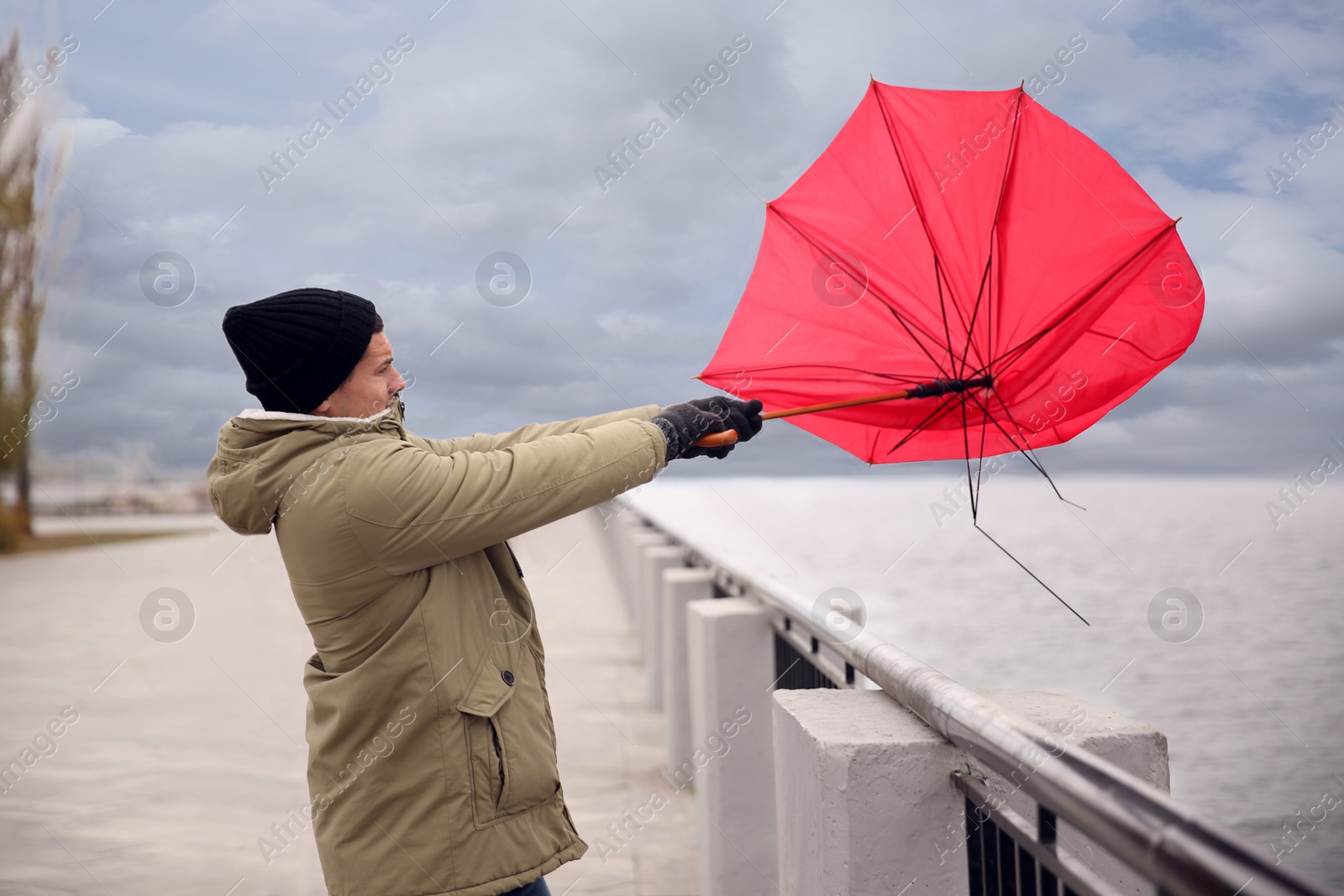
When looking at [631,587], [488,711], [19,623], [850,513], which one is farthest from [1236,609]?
[850,513]

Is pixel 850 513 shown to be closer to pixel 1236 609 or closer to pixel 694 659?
pixel 1236 609

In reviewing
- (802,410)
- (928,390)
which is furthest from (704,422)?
(928,390)

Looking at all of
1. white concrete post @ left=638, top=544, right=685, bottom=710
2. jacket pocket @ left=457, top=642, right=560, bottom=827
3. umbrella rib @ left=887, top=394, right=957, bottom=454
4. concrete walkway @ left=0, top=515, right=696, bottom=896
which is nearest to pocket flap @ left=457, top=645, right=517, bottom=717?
jacket pocket @ left=457, top=642, right=560, bottom=827

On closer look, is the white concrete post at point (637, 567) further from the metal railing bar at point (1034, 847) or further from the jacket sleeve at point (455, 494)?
the metal railing bar at point (1034, 847)

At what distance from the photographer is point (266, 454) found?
2.03 meters

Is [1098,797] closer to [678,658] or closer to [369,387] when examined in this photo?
[369,387]

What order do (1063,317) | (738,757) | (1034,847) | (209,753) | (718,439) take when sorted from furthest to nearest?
1. (209,753)
2. (738,757)
3. (1063,317)
4. (718,439)
5. (1034,847)

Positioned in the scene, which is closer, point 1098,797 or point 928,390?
point 1098,797

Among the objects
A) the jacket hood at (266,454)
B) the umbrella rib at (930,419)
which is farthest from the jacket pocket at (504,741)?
the umbrella rib at (930,419)

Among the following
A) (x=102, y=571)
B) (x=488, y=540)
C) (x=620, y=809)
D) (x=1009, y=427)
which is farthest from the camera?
(x=102, y=571)

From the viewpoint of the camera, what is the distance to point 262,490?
2029 millimetres

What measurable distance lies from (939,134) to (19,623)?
532 inches

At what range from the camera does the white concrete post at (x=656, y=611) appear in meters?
7.46

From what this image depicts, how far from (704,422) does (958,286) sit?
145 cm
